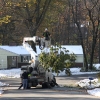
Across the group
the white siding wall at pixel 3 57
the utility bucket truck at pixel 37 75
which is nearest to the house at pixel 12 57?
the white siding wall at pixel 3 57

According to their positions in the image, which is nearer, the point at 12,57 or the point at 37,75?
the point at 37,75

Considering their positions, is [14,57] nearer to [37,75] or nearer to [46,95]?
[37,75]

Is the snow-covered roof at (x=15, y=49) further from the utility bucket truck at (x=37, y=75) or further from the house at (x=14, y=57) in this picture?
the utility bucket truck at (x=37, y=75)

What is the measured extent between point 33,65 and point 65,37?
54.7 meters

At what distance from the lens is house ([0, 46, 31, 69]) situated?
2506 inches

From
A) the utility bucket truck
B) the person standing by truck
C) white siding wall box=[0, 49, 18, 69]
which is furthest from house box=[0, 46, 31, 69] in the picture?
the person standing by truck

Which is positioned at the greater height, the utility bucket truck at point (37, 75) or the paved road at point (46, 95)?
the utility bucket truck at point (37, 75)

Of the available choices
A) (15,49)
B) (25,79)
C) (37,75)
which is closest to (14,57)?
(15,49)

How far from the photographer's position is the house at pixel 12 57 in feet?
209

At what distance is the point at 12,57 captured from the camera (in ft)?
216

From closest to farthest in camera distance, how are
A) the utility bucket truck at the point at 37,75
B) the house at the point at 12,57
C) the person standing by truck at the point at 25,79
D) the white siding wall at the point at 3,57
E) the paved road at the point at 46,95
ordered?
the paved road at the point at 46,95
the person standing by truck at the point at 25,79
the utility bucket truck at the point at 37,75
the white siding wall at the point at 3,57
the house at the point at 12,57

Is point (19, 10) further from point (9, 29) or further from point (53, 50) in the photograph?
point (9, 29)

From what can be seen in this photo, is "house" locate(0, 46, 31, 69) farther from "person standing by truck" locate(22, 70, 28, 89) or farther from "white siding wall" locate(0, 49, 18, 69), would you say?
"person standing by truck" locate(22, 70, 28, 89)

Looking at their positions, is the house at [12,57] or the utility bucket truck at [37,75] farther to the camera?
the house at [12,57]
